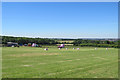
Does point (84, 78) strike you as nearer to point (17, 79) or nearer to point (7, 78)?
point (17, 79)

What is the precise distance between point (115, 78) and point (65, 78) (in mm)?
3042

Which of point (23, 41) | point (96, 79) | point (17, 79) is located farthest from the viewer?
point (23, 41)

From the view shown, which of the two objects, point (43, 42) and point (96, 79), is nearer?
point (96, 79)

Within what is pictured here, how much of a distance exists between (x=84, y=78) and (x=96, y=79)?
2.28 ft

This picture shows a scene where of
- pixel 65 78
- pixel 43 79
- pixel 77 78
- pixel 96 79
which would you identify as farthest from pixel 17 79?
pixel 96 79

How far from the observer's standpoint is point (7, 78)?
7629 millimetres

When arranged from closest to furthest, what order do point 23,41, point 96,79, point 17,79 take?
1. point 17,79
2. point 96,79
3. point 23,41

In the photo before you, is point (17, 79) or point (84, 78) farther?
point (84, 78)

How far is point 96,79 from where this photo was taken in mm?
→ 7949

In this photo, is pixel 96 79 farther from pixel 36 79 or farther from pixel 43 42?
pixel 43 42

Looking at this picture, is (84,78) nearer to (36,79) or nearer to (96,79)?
(96,79)

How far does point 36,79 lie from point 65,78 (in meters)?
1.65

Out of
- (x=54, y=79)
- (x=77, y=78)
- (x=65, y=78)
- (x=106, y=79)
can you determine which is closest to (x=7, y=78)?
(x=54, y=79)

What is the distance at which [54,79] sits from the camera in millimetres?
7613
